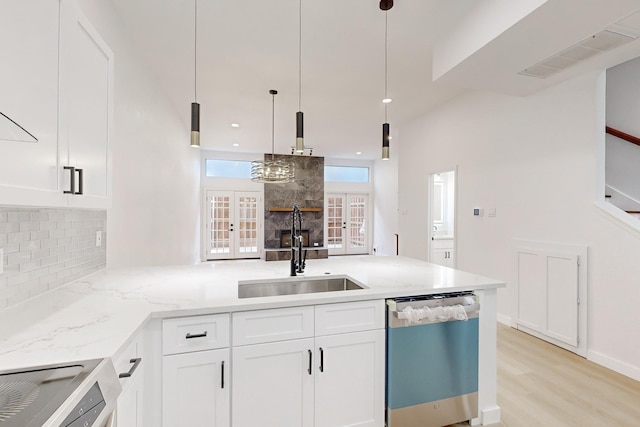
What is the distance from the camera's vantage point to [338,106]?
4.54 m

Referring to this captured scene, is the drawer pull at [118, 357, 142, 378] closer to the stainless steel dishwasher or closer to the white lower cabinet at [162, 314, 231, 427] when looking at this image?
the white lower cabinet at [162, 314, 231, 427]

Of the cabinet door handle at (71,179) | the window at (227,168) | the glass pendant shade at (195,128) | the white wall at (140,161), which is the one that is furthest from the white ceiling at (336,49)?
the window at (227,168)

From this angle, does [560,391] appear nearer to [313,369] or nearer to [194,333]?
[313,369]

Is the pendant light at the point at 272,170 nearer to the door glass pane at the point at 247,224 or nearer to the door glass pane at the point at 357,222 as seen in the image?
the door glass pane at the point at 247,224

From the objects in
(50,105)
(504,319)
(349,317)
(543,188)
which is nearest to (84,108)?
(50,105)

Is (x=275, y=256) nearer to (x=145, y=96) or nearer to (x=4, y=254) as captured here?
(x=145, y=96)

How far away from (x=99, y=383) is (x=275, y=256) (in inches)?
266

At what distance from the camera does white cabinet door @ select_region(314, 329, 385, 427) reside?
1.58m

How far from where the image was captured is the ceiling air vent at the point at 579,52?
2080mm

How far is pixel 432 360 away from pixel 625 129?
3.43 m

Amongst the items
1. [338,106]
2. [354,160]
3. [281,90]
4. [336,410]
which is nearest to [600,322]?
[336,410]

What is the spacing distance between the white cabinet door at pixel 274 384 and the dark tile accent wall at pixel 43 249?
107cm

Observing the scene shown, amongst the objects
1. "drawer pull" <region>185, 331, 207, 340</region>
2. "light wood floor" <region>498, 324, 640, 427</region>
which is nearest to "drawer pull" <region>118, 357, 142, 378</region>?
"drawer pull" <region>185, 331, 207, 340</region>

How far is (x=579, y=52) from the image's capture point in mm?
2271
